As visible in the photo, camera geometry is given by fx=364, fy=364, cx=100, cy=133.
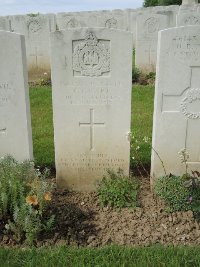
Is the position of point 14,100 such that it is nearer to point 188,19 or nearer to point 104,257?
point 104,257

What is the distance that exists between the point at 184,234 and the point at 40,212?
4.51 ft

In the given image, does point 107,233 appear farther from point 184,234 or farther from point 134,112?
point 134,112

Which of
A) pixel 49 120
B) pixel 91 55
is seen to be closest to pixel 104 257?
pixel 91 55

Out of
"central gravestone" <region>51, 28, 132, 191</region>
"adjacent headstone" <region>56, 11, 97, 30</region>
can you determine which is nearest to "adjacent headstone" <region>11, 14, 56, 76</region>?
"adjacent headstone" <region>56, 11, 97, 30</region>

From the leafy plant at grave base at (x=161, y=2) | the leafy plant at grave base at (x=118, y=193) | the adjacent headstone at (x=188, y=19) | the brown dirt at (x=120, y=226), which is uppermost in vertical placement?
the leafy plant at grave base at (x=161, y=2)

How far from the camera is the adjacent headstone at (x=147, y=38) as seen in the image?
9953 mm

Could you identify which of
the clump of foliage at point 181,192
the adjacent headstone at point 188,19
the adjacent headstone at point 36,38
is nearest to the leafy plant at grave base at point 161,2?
the adjacent headstone at point 188,19

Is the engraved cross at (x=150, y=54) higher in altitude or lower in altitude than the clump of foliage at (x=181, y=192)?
higher

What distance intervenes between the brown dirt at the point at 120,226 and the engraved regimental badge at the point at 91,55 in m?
1.47

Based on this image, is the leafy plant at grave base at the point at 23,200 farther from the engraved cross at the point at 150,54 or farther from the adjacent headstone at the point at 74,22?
the adjacent headstone at the point at 74,22

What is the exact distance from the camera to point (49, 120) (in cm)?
661

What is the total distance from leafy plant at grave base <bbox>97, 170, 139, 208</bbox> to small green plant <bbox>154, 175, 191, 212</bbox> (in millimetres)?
274

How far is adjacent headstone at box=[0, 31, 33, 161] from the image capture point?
3.70m

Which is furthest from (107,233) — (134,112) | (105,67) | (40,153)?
(134,112)
